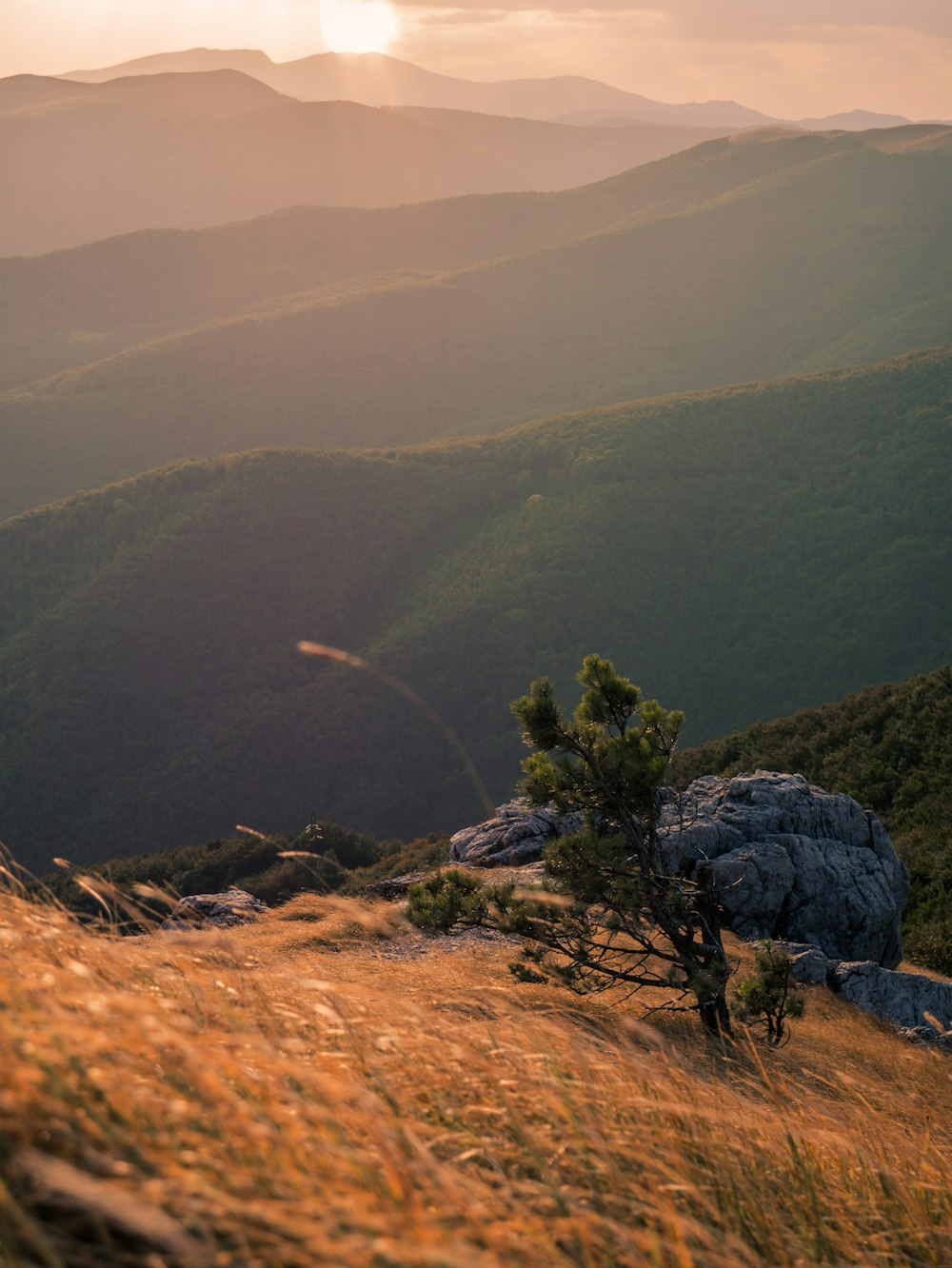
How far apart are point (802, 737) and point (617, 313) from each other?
111679 mm

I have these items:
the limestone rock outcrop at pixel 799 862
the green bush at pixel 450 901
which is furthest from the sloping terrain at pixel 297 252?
the green bush at pixel 450 901

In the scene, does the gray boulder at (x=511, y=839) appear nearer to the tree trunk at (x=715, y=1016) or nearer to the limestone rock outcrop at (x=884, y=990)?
the limestone rock outcrop at (x=884, y=990)

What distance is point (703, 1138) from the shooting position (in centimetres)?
339

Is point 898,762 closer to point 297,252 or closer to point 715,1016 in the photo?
point 715,1016

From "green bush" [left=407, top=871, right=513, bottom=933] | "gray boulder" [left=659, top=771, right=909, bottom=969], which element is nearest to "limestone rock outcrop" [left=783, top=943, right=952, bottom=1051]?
"gray boulder" [left=659, top=771, right=909, bottom=969]

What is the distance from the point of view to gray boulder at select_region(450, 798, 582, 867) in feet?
58.5

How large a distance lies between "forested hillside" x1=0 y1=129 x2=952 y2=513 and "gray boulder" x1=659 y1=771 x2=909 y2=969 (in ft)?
305

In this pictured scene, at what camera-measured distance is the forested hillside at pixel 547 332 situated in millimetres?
106000

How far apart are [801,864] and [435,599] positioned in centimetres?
4998

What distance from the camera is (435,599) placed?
2520 inches


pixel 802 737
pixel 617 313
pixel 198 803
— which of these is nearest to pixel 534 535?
pixel 198 803

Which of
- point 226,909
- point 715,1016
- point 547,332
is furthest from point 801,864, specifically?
point 547,332

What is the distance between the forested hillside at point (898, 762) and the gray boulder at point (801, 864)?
8.28 feet

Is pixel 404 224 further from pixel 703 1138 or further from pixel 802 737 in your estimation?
pixel 703 1138
